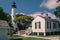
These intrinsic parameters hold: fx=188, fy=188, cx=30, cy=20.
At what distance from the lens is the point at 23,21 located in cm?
6756

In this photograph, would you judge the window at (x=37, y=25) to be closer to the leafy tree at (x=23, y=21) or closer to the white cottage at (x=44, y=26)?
the white cottage at (x=44, y=26)

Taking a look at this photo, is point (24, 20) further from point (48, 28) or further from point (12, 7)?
point (48, 28)

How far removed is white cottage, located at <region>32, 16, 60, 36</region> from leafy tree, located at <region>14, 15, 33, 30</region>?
1633 cm

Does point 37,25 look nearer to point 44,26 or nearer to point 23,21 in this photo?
point 44,26

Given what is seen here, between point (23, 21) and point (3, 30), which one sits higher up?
point (23, 21)

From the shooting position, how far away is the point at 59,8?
3634 centimetres

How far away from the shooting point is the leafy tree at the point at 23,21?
6488 cm

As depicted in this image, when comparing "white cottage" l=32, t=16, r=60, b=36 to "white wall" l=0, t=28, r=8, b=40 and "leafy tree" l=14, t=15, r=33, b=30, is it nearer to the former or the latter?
"leafy tree" l=14, t=15, r=33, b=30

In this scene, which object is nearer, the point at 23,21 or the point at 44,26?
the point at 44,26

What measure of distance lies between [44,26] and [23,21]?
74.2ft

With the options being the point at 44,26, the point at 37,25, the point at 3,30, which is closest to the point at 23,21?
the point at 37,25

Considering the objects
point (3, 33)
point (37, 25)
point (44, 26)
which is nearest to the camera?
point (3, 33)

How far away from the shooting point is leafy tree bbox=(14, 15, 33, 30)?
64.9 metres

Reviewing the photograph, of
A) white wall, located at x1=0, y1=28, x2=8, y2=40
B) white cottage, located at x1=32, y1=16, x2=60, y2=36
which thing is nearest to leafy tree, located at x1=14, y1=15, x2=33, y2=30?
white cottage, located at x1=32, y1=16, x2=60, y2=36
